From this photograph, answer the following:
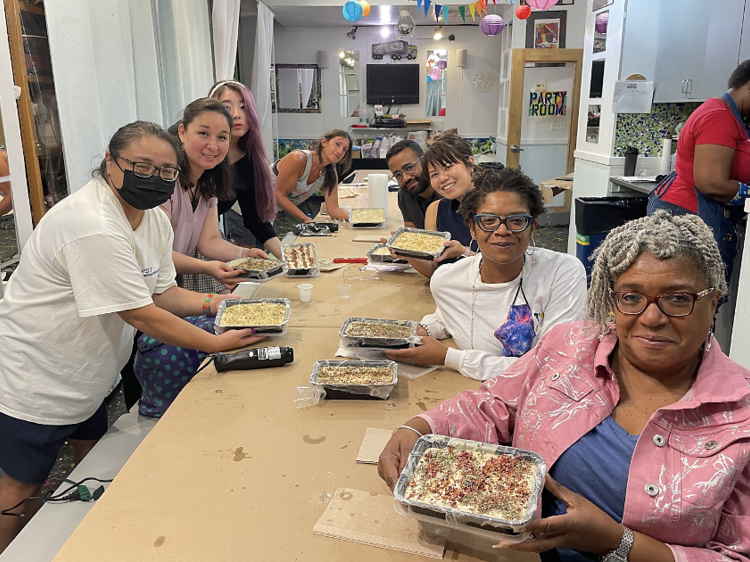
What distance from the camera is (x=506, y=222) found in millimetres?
Answer: 1771

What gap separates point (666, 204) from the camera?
3246 mm

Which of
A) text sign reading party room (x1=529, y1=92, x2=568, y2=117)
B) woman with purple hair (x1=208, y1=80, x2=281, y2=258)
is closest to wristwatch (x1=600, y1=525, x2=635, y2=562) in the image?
woman with purple hair (x1=208, y1=80, x2=281, y2=258)

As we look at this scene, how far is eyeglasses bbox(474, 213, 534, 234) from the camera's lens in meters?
1.77

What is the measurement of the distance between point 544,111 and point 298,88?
392cm

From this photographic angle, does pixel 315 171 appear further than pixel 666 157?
No

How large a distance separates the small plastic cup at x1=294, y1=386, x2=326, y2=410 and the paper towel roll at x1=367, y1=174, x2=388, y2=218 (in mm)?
2839

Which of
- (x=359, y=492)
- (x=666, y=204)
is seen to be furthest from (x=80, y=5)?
(x=666, y=204)

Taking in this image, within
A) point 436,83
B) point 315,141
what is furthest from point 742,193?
point 315,141

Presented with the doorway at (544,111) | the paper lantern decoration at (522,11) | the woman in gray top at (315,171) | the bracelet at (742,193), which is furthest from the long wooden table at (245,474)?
the doorway at (544,111)

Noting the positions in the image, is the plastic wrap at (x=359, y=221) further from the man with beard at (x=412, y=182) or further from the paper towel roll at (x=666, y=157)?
the paper towel roll at (x=666, y=157)

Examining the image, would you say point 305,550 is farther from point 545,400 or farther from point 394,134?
point 394,134

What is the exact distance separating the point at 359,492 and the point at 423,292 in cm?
145

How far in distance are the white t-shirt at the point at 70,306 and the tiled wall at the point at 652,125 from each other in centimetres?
447

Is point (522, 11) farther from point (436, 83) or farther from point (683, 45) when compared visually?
point (436, 83)
